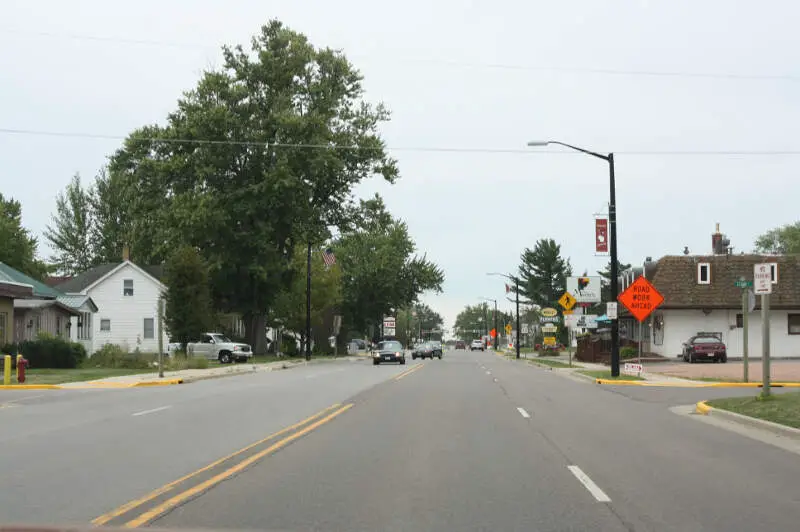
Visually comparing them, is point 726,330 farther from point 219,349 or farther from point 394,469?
point 394,469

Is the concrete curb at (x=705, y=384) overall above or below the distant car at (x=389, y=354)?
above

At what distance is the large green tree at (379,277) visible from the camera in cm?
8600

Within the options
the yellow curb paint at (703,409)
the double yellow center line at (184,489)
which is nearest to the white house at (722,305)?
the yellow curb paint at (703,409)

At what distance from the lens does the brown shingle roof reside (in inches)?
2186

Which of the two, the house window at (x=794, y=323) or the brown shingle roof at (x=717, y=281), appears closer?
the brown shingle roof at (x=717, y=281)

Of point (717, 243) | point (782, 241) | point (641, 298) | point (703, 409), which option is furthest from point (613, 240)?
point (782, 241)

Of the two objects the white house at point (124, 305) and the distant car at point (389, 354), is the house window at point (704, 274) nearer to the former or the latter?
the distant car at point (389, 354)

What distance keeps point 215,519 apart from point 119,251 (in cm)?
8611

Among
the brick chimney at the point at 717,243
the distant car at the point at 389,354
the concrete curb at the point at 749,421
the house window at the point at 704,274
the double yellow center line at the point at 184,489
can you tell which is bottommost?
the distant car at the point at 389,354

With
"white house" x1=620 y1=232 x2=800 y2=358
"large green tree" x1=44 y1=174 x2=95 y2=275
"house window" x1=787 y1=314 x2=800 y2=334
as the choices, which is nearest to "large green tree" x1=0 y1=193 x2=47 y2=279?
"large green tree" x1=44 y1=174 x2=95 y2=275

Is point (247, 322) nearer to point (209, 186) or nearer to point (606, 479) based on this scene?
point (209, 186)

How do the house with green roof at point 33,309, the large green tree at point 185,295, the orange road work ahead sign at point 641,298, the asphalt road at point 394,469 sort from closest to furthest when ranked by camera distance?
the asphalt road at point 394,469, the orange road work ahead sign at point 641,298, the house with green roof at point 33,309, the large green tree at point 185,295

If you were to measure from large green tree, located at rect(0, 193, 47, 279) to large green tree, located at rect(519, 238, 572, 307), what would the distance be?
2608 inches

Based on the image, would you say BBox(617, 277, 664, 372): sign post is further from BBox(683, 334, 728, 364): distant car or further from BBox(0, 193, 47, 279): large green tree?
BBox(0, 193, 47, 279): large green tree
